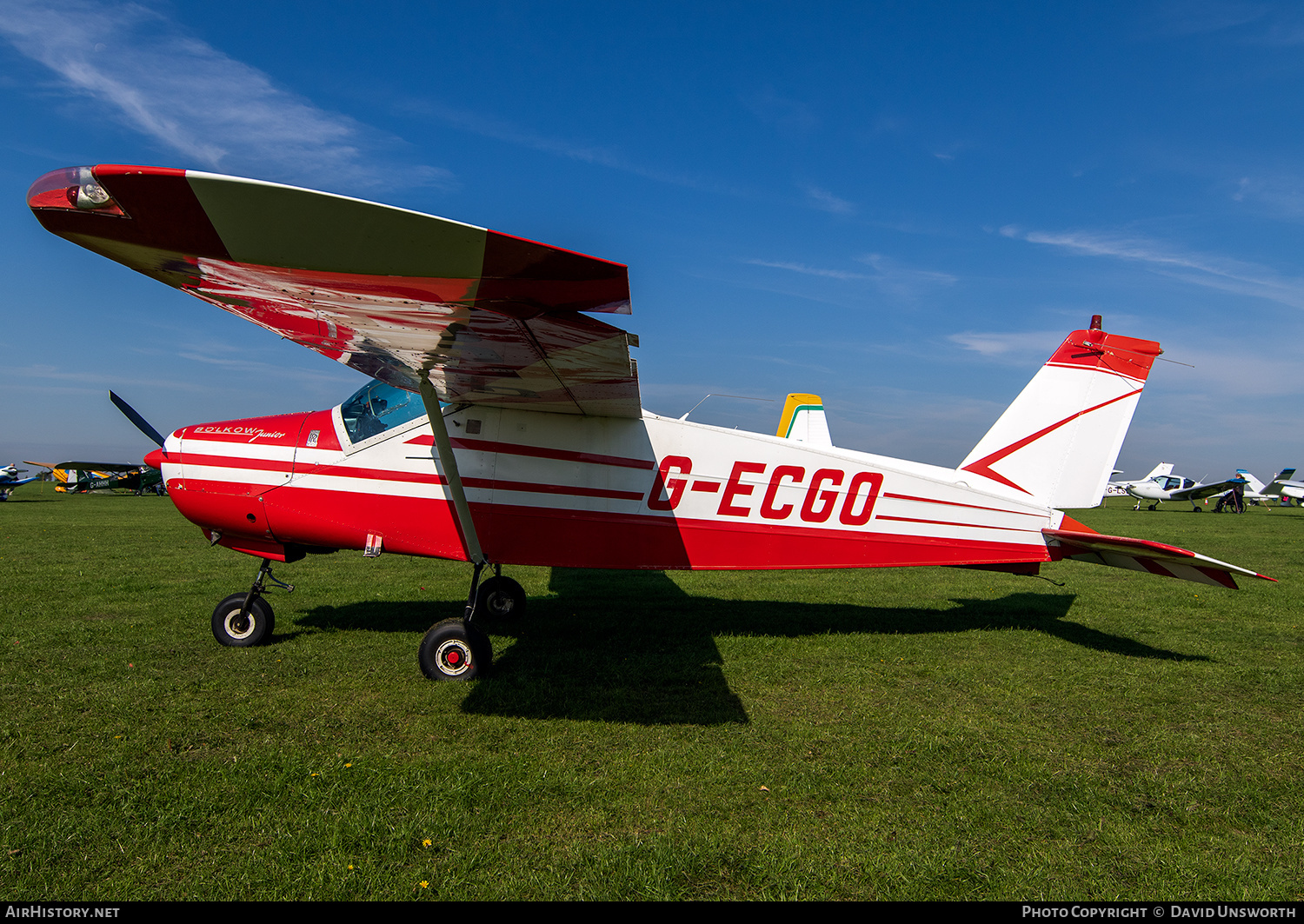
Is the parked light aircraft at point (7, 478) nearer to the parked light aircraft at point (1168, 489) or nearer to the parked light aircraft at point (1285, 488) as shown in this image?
the parked light aircraft at point (1168, 489)

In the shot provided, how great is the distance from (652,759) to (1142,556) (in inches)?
181

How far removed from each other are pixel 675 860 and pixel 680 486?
142 inches

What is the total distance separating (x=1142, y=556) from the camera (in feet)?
18.4

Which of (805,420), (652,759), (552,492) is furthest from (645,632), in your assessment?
(805,420)

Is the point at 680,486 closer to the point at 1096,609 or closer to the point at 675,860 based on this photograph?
the point at 675,860

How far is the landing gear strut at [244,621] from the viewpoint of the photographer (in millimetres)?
5820

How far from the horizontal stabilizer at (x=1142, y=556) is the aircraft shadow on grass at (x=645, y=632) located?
0.95 m

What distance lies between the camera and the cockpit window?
5.97 meters

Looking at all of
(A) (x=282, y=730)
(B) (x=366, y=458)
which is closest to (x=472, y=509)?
(B) (x=366, y=458)

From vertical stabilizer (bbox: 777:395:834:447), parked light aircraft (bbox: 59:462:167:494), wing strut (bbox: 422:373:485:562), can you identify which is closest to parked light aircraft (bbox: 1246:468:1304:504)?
vertical stabilizer (bbox: 777:395:834:447)

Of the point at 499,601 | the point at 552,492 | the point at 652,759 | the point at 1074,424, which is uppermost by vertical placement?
the point at 1074,424

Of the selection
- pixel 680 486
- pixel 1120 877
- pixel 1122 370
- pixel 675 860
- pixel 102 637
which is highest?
pixel 1122 370

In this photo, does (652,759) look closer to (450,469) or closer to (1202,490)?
(450,469)

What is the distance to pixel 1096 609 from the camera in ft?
27.2
